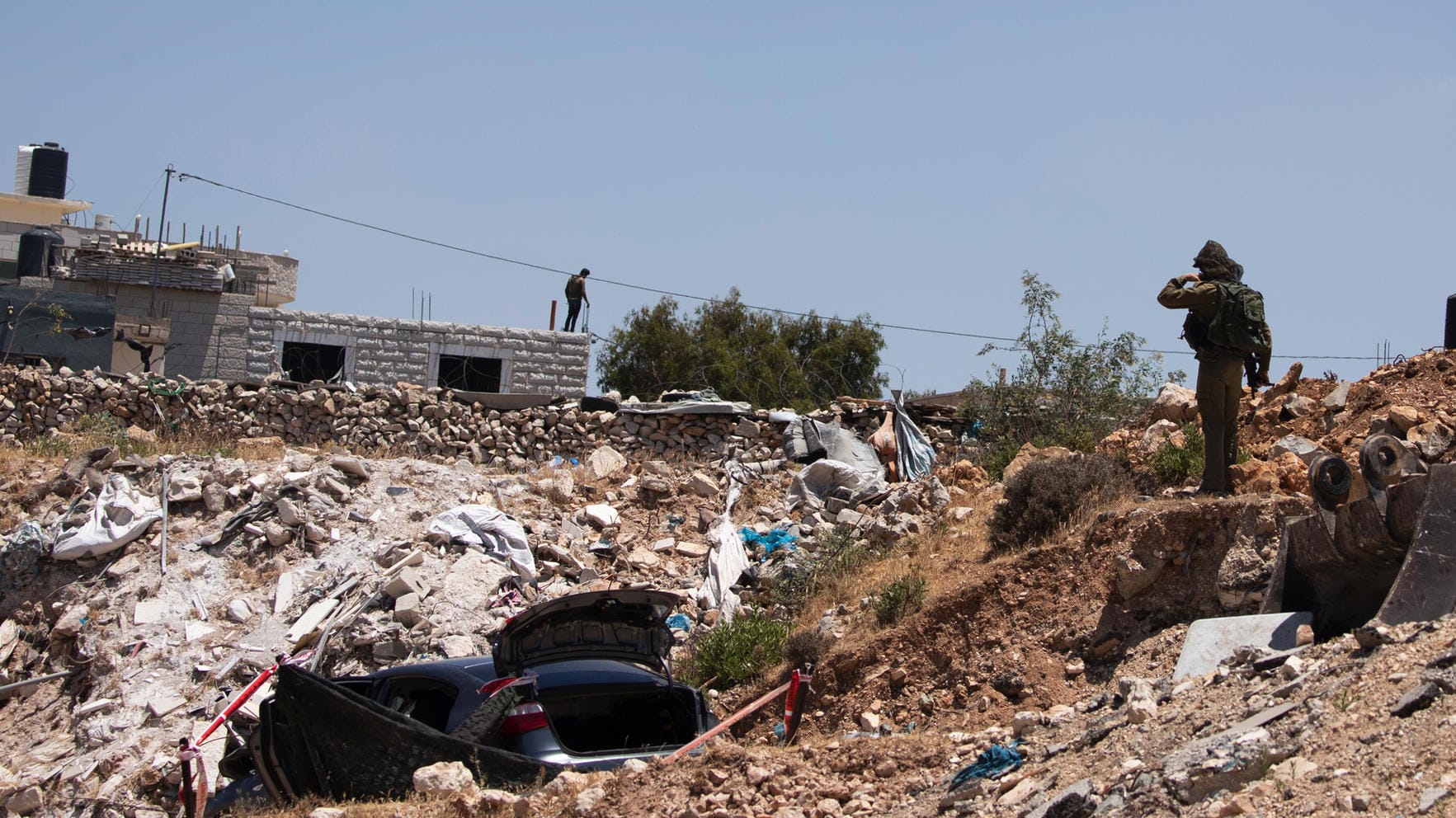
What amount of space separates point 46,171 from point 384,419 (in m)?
28.0

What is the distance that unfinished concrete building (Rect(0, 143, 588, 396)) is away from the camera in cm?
2270

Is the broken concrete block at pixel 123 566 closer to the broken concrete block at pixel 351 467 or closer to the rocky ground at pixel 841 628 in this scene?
the rocky ground at pixel 841 628

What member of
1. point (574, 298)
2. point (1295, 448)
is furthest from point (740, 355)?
point (1295, 448)

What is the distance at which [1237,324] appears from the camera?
9531 millimetres

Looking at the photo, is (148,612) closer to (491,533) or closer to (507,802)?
(491,533)

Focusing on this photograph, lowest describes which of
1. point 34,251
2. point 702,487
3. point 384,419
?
point 702,487

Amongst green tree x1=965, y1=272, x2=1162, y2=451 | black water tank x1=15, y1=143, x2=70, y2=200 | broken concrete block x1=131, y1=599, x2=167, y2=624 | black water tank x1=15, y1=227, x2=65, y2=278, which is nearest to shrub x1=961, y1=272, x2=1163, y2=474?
green tree x1=965, y1=272, x2=1162, y2=451

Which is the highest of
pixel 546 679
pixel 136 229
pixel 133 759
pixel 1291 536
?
pixel 136 229

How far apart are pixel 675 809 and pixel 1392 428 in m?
7.81

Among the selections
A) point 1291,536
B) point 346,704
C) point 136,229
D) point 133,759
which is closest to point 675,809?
point 346,704

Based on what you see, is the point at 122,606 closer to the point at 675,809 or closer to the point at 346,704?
the point at 346,704

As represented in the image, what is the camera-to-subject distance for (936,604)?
1026cm

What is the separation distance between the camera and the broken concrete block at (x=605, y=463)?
54.3 ft

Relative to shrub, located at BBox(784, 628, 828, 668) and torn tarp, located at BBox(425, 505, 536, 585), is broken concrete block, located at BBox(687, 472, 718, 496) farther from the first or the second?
shrub, located at BBox(784, 628, 828, 668)
